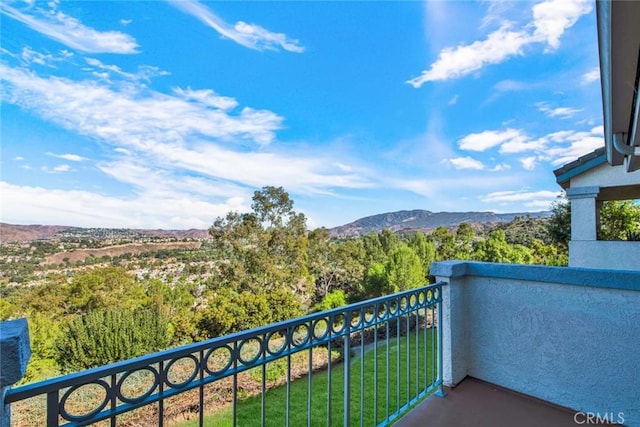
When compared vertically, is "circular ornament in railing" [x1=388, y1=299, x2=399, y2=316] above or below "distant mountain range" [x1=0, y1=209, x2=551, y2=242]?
below

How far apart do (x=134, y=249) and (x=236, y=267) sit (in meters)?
8.71

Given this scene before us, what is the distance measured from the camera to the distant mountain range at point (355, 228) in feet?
56.9

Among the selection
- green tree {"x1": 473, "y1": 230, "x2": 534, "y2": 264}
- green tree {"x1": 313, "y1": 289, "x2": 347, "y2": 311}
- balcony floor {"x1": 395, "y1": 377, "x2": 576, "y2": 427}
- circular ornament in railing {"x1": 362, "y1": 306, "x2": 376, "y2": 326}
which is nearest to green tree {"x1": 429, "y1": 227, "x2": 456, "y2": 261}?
green tree {"x1": 473, "y1": 230, "x2": 534, "y2": 264}

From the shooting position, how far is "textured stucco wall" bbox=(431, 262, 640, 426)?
218cm

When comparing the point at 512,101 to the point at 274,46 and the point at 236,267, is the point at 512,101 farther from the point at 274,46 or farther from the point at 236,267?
the point at 236,267

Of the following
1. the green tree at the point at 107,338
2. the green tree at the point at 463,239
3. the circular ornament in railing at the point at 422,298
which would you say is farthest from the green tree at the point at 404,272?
the circular ornament in railing at the point at 422,298

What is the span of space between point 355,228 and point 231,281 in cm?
1371

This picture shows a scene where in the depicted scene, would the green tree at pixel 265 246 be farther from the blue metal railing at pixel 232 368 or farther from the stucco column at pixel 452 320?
the blue metal railing at pixel 232 368

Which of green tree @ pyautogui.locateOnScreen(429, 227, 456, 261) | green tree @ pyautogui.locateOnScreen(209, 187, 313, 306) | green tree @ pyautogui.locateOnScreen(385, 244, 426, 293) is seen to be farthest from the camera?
green tree @ pyautogui.locateOnScreen(429, 227, 456, 261)

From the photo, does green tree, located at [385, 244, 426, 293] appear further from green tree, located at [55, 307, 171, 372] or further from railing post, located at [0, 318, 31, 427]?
railing post, located at [0, 318, 31, 427]

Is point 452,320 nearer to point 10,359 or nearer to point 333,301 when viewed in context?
point 10,359

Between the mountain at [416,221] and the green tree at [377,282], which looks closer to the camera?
the green tree at [377,282]

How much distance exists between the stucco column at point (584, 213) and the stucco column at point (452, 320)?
445 cm

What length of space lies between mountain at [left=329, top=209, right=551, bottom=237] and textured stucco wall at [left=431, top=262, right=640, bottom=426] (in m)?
19.3
